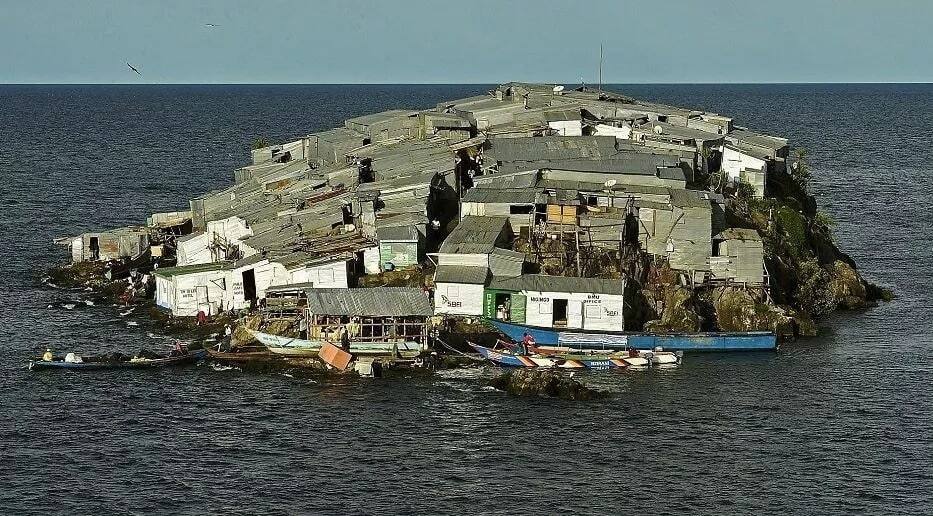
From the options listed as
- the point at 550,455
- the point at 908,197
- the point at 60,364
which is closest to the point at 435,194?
the point at 60,364

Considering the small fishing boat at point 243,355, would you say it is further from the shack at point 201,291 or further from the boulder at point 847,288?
the boulder at point 847,288

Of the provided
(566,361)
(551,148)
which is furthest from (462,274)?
(551,148)

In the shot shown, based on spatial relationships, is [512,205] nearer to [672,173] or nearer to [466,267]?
[466,267]

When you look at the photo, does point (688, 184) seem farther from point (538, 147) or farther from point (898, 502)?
point (898, 502)

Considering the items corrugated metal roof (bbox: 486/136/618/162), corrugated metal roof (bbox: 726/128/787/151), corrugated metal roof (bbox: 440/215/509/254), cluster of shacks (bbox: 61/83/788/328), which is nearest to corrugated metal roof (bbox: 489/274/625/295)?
cluster of shacks (bbox: 61/83/788/328)

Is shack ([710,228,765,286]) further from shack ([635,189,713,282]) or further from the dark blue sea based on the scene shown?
the dark blue sea
